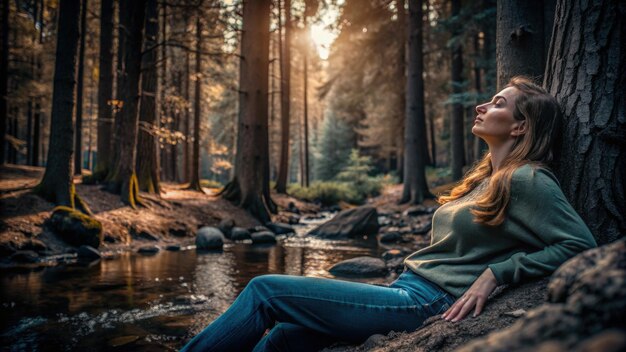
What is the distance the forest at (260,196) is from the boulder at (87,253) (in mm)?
34

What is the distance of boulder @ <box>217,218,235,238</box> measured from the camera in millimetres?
10360

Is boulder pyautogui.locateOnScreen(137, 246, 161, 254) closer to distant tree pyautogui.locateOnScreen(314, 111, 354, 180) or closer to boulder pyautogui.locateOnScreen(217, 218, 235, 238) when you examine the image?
boulder pyautogui.locateOnScreen(217, 218, 235, 238)

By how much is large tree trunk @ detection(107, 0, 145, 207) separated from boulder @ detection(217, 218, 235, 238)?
88.8 inches

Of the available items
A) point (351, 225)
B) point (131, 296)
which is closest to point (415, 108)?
point (351, 225)

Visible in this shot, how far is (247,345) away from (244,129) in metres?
10.9

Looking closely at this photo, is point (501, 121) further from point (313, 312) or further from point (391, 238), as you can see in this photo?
point (391, 238)

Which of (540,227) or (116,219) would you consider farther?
(116,219)

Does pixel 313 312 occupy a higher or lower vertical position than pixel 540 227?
lower

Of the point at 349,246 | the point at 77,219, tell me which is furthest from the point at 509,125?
the point at 77,219

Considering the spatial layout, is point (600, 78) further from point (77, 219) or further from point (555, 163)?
point (77, 219)

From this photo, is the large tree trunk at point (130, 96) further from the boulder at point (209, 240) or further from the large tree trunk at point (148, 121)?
the boulder at point (209, 240)

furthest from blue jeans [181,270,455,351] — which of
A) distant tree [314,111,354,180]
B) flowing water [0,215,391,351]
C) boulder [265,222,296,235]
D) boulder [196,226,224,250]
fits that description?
distant tree [314,111,354,180]

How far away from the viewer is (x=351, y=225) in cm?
1074

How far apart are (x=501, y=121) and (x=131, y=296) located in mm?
4670
